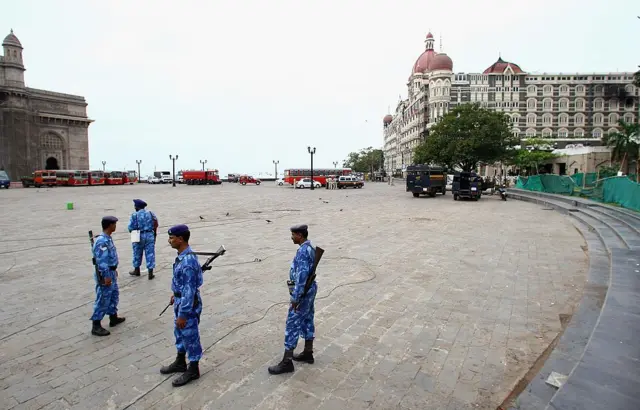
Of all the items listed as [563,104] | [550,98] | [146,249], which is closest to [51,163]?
[146,249]

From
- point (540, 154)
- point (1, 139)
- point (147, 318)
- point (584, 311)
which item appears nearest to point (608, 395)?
point (584, 311)

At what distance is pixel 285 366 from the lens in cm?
381

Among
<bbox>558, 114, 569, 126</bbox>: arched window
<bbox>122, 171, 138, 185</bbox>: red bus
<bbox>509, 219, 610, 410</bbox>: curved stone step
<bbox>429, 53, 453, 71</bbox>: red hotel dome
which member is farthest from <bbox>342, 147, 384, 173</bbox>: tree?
<bbox>509, 219, 610, 410</bbox>: curved stone step

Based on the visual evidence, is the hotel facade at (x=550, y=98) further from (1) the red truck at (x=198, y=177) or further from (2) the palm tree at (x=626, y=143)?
(1) the red truck at (x=198, y=177)

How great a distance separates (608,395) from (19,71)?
260ft

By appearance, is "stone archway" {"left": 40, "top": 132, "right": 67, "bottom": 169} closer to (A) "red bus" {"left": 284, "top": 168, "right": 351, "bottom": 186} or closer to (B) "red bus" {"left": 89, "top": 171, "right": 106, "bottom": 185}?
(B) "red bus" {"left": 89, "top": 171, "right": 106, "bottom": 185}

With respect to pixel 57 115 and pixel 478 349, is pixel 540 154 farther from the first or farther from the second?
pixel 57 115

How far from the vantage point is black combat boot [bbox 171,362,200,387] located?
3.60 meters

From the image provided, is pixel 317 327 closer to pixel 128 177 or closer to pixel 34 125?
pixel 128 177

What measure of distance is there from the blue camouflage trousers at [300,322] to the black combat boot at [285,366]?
7 centimetres

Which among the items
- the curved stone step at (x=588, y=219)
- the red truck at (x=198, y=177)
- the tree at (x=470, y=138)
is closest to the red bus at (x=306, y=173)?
the red truck at (x=198, y=177)

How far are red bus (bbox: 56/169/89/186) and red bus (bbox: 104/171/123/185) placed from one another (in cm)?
352

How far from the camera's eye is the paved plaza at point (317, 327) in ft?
11.5

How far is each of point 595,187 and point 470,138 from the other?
40.6ft
